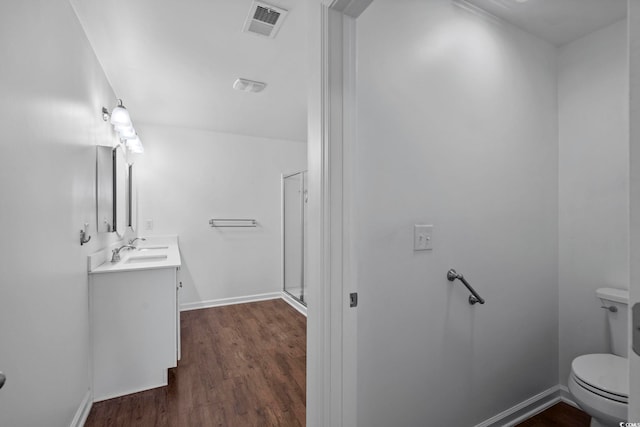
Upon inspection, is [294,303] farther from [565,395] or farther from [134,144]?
[565,395]

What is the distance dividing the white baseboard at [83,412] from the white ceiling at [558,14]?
10.1 ft

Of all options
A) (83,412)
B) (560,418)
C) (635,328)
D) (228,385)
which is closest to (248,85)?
(228,385)

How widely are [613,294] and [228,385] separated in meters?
2.54

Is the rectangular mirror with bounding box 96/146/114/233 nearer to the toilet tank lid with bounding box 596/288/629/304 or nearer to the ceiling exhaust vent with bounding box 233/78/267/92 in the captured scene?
the ceiling exhaust vent with bounding box 233/78/267/92

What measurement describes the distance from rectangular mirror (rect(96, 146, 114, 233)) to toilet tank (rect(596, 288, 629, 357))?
11.0 ft

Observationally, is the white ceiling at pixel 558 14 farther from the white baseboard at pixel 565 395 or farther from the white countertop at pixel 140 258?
the white countertop at pixel 140 258

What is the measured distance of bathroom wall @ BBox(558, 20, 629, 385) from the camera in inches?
67.3

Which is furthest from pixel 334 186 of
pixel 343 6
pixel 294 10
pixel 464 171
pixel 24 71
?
pixel 24 71

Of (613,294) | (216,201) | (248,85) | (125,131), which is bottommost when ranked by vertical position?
(613,294)

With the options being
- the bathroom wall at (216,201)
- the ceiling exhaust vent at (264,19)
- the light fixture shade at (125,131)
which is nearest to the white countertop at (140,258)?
A: the bathroom wall at (216,201)

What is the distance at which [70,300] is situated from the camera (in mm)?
1548

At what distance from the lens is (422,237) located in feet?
4.43

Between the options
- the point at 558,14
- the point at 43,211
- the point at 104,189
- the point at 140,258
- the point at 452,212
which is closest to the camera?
the point at 43,211

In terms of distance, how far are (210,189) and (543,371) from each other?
384cm
